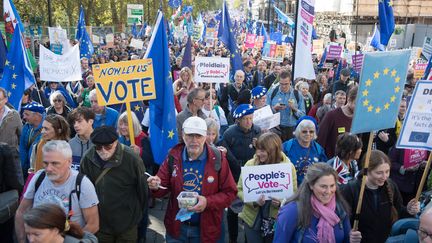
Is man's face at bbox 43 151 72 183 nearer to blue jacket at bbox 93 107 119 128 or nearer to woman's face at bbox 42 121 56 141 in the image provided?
woman's face at bbox 42 121 56 141

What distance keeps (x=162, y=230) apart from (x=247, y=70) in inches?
305

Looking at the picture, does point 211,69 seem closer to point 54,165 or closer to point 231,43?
point 231,43

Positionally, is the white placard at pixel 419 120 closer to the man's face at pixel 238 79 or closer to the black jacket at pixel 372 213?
the black jacket at pixel 372 213

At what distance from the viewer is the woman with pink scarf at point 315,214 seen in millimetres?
3117

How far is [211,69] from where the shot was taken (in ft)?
26.7

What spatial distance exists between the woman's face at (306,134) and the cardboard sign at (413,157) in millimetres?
1113

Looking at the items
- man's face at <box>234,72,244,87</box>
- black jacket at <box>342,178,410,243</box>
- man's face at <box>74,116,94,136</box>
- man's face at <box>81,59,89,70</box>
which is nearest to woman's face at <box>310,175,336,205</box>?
black jacket at <box>342,178,410,243</box>

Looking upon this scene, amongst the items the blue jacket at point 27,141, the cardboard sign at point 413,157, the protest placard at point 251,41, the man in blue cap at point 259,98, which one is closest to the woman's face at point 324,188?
the cardboard sign at point 413,157

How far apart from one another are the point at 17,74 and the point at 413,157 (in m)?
6.11

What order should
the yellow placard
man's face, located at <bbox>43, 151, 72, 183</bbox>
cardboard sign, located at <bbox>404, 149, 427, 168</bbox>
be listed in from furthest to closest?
1. cardboard sign, located at <bbox>404, 149, 427, 168</bbox>
2. the yellow placard
3. man's face, located at <bbox>43, 151, 72, 183</bbox>

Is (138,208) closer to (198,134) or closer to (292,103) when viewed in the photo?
(198,134)

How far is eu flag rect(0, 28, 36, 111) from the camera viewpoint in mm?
7180

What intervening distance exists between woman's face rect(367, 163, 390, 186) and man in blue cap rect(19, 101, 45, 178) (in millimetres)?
3748

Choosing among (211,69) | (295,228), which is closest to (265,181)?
(295,228)
